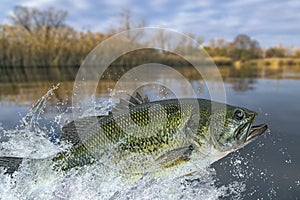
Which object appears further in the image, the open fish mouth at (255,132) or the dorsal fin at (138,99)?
the dorsal fin at (138,99)

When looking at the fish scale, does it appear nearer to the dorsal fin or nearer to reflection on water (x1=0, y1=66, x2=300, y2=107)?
the dorsal fin

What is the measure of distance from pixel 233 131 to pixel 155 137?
0.86 m

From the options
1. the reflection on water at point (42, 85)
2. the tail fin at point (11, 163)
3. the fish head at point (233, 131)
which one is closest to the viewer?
the tail fin at point (11, 163)

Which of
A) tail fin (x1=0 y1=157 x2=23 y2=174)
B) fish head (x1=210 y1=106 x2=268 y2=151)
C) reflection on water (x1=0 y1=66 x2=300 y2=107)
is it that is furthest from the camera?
reflection on water (x1=0 y1=66 x2=300 y2=107)

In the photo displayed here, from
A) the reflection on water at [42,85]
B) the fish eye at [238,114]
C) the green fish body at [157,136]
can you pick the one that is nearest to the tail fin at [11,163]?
the green fish body at [157,136]

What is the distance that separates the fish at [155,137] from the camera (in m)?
3.34

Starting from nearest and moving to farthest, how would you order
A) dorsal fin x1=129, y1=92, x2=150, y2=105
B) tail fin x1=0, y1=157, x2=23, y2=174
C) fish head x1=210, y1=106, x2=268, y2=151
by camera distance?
tail fin x1=0, y1=157, x2=23, y2=174, fish head x1=210, y1=106, x2=268, y2=151, dorsal fin x1=129, y1=92, x2=150, y2=105

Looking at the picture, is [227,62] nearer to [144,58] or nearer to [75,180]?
[144,58]

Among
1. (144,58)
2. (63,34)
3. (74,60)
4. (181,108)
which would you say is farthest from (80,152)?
(63,34)

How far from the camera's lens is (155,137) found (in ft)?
10.9

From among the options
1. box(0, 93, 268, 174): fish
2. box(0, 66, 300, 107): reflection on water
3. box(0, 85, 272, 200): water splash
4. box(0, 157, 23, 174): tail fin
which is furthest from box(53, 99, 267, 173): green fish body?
box(0, 66, 300, 107): reflection on water

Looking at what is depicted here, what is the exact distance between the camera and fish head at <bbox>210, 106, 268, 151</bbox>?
342 cm

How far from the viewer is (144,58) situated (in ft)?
116

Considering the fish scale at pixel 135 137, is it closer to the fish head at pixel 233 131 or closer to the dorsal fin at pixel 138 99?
the dorsal fin at pixel 138 99
